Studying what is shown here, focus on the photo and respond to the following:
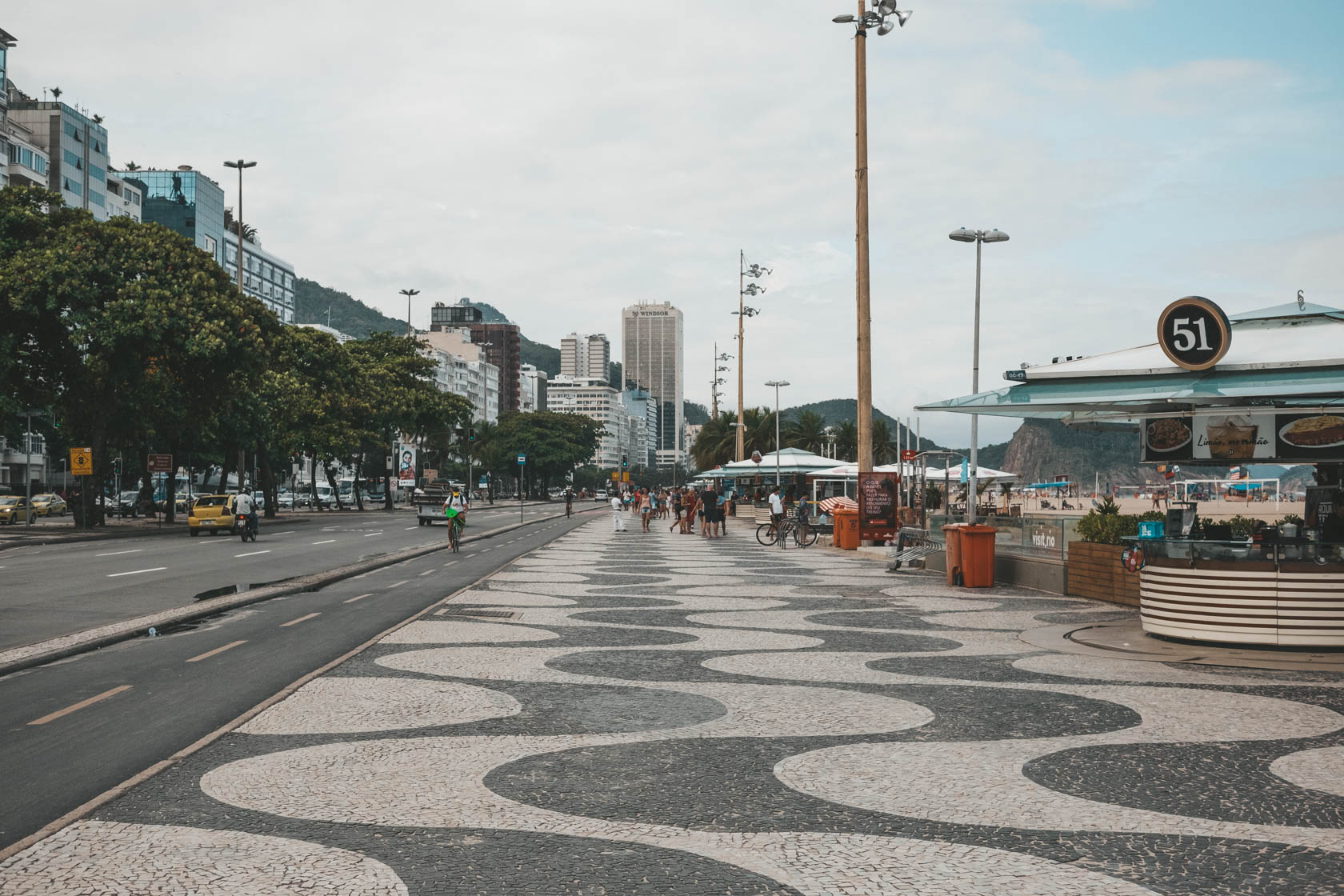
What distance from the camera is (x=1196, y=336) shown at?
11.1 m

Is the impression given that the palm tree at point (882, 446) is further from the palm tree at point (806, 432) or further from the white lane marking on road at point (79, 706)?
the white lane marking on road at point (79, 706)

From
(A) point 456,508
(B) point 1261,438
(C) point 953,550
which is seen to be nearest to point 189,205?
(A) point 456,508

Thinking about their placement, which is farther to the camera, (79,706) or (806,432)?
(806,432)

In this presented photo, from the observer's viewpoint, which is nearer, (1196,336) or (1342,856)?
(1342,856)

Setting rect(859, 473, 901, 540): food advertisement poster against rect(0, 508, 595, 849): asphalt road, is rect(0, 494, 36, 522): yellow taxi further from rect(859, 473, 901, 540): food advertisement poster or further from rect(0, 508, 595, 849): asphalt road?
rect(0, 508, 595, 849): asphalt road

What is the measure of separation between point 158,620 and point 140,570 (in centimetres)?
952

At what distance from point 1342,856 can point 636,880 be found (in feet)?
9.20

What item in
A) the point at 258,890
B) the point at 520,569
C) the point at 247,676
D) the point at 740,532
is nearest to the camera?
the point at 258,890

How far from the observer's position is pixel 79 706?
7879 millimetres

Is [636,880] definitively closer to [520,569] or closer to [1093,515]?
[1093,515]

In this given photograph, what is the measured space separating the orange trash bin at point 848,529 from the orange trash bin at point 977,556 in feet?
39.5

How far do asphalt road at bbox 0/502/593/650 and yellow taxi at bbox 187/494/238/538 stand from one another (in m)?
0.47

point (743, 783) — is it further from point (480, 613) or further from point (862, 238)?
point (862, 238)

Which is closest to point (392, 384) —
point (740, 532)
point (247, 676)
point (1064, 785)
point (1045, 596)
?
point (740, 532)
